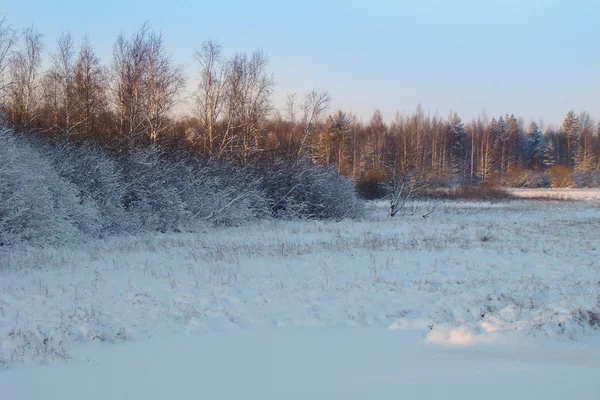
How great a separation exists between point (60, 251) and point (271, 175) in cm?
1414

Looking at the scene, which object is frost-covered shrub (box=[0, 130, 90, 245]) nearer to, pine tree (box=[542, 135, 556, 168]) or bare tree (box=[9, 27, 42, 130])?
bare tree (box=[9, 27, 42, 130])

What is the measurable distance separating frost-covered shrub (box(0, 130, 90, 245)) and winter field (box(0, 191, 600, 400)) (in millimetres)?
2412

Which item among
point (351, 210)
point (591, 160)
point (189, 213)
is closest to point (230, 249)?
point (189, 213)

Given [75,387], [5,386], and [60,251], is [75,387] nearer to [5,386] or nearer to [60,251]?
[5,386]

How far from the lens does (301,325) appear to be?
6797 mm

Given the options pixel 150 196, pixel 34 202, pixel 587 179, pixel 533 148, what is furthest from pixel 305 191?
pixel 533 148

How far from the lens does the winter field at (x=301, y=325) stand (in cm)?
459

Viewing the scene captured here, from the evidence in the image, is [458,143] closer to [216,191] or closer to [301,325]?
[216,191]

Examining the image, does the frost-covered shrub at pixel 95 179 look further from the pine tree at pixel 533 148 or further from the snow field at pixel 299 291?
the pine tree at pixel 533 148

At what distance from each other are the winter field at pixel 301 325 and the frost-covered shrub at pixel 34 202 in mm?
2412

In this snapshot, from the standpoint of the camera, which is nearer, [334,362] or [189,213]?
[334,362]

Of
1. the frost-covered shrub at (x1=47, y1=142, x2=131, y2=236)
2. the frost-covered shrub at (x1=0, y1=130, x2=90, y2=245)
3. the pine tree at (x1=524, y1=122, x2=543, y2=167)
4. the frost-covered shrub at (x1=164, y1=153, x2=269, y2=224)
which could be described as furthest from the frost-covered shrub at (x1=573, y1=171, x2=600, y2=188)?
the frost-covered shrub at (x1=0, y1=130, x2=90, y2=245)

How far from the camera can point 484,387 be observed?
4.38m

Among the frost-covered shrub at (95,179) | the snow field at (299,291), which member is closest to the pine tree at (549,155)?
the snow field at (299,291)
